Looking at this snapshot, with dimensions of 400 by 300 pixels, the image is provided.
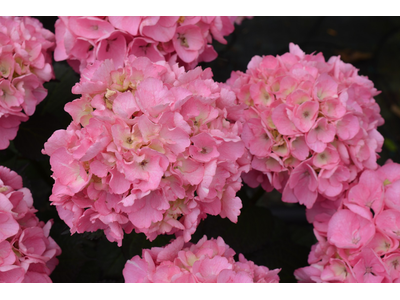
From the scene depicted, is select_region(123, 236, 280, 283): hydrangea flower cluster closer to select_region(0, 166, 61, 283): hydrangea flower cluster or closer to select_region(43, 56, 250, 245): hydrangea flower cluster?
select_region(43, 56, 250, 245): hydrangea flower cluster

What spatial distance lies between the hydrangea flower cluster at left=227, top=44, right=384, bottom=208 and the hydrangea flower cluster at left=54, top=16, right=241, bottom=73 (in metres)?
0.12

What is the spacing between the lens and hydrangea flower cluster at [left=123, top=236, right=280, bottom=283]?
60cm

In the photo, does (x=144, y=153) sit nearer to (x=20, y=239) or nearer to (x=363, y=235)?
(x=20, y=239)

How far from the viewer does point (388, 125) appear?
1.85 metres

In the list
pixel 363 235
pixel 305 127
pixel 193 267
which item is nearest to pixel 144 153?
pixel 193 267

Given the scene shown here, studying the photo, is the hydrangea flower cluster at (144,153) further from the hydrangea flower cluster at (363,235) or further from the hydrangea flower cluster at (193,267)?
the hydrangea flower cluster at (363,235)

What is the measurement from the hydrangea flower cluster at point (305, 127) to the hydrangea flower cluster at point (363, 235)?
3 cm

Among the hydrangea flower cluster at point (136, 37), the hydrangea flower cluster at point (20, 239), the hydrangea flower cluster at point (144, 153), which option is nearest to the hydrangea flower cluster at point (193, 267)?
the hydrangea flower cluster at point (144, 153)

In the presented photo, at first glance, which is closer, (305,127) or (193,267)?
(193,267)

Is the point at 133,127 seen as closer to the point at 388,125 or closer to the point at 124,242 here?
the point at 124,242

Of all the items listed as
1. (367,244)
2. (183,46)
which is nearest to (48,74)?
(183,46)

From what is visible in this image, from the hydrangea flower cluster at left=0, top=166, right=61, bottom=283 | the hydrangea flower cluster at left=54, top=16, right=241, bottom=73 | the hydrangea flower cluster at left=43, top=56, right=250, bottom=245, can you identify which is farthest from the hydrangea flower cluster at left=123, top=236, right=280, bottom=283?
the hydrangea flower cluster at left=54, top=16, right=241, bottom=73

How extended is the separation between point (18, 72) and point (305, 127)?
0.53m

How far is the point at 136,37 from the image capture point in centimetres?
73
